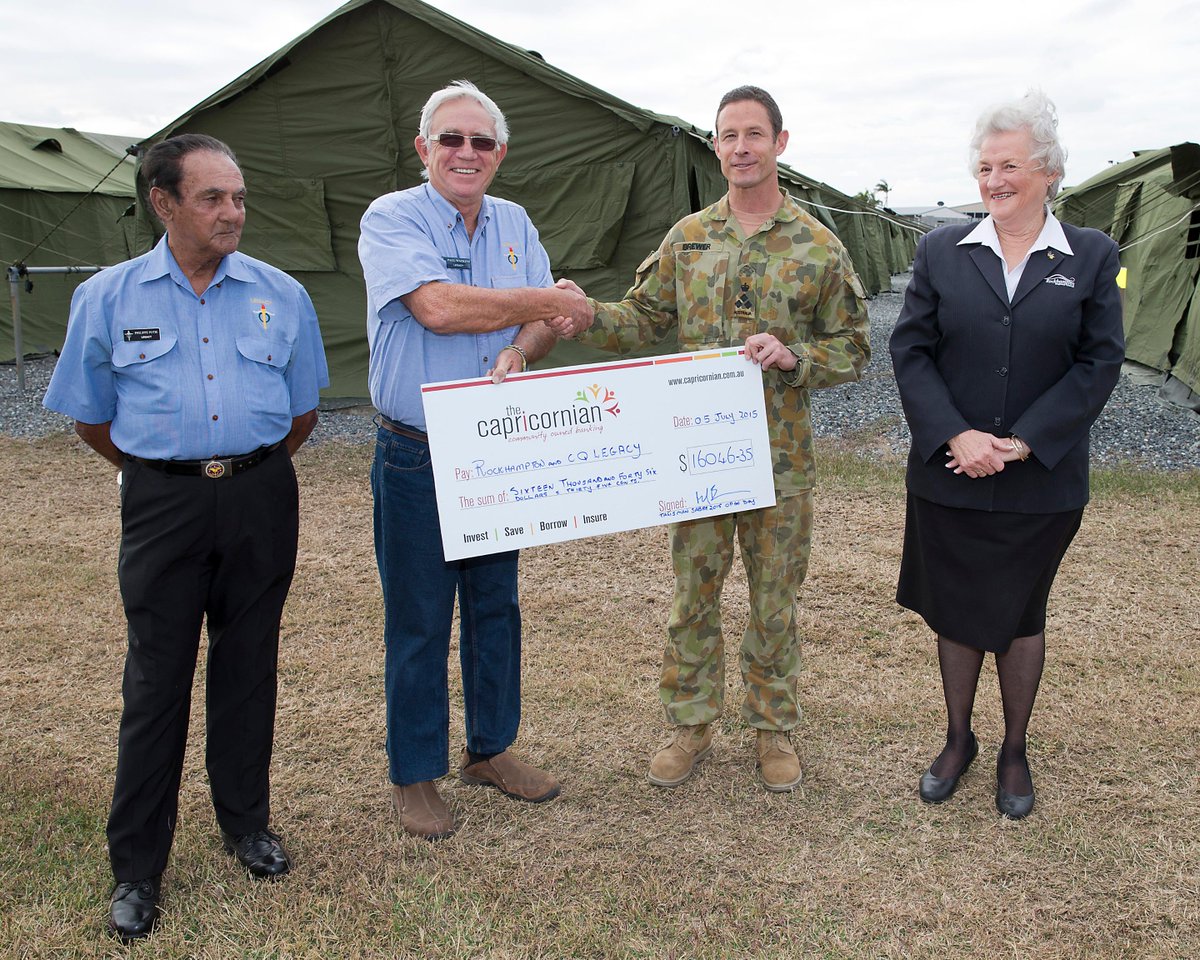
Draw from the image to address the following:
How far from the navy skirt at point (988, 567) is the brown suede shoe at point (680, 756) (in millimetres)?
861

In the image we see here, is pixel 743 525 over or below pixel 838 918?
over

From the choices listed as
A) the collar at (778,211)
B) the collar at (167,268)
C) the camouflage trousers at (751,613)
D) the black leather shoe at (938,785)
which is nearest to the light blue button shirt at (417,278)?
the collar at (167,268)

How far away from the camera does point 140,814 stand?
2449 mm

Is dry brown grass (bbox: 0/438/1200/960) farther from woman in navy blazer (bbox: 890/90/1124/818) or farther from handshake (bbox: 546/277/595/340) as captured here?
handshake (bbox: 546/277/595/340)

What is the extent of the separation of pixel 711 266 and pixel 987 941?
200cm

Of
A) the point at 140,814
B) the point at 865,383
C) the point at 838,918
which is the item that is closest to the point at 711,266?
the point at 838,918

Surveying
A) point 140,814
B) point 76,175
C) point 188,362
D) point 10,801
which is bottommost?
point 10,801

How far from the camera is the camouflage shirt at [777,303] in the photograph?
284 cm

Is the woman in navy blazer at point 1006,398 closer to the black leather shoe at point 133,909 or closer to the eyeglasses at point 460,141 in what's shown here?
the eyeglasses at point 460,141

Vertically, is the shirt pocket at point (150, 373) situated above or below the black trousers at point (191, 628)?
above

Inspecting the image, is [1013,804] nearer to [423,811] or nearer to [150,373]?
[423,811]

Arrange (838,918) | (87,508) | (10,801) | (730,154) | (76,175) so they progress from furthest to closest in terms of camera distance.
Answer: (76,175) → (87,508) → (10,801) → (730,154) → (838,918)

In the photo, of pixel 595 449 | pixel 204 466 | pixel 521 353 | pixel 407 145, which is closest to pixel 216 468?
pixel 204 466

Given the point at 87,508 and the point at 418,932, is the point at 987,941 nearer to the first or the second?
the point at 418,932
